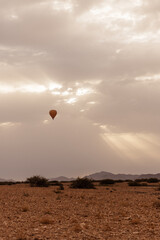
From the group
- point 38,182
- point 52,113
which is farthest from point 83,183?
point 52,113

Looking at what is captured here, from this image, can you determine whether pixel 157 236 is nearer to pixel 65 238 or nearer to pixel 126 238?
pixel 126 238

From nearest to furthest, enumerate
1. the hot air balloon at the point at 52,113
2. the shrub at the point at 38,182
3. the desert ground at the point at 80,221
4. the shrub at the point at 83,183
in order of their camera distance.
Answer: the desert ground at the point at 80,221
the shrub at the point at 83,183
the shrub at the point at 38,182
the hot air balloon at the point at 52,113

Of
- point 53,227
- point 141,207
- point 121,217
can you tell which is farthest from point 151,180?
point 53,227

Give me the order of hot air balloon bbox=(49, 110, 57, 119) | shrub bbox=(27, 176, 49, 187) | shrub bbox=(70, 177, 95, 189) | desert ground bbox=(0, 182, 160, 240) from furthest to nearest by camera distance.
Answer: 1. hot air balloon bbox=(49, 110, 57, 119)
2. shrub bbox=(27, 176, 49, 187)
3. shrub bbox=(70, 177, 95, 189)
4. desert ground bbox=(0, 182, 160, 240)

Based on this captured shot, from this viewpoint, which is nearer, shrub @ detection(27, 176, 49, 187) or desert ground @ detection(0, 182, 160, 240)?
desert ground @ detection(0, 182, 160, 240)

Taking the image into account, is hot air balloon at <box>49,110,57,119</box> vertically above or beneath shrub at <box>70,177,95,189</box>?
above

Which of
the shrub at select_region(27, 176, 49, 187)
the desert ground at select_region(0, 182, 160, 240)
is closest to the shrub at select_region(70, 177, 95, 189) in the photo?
the shrub at select_region(27, 176, 49, 187)

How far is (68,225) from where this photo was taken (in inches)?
517

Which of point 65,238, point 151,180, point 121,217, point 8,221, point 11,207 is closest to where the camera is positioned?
point 65,238

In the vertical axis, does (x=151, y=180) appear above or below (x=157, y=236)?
above

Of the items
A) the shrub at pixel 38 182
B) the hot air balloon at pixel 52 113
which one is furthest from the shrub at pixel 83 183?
the hot air balloon at pixel 52 113

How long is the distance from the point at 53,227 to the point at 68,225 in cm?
73

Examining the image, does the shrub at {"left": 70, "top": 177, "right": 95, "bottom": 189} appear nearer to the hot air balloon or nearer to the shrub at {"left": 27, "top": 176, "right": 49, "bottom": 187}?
the shrub at {"left": 27, "top": 176, "right": 49, "bottom": 187}

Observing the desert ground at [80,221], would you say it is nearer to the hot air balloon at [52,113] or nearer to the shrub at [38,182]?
the shrub at [38,182]
